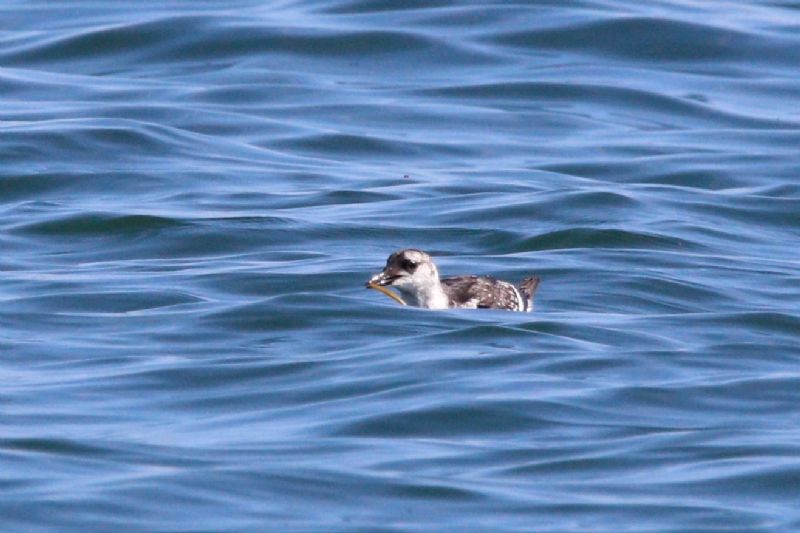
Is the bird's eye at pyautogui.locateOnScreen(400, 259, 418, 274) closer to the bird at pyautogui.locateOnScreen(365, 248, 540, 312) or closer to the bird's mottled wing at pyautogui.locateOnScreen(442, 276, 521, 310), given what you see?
the bird at pyautogui.locateOnScreen(365, 248, 540, 312)

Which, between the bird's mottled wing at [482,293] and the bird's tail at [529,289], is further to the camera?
the bird's tail at [529,289]

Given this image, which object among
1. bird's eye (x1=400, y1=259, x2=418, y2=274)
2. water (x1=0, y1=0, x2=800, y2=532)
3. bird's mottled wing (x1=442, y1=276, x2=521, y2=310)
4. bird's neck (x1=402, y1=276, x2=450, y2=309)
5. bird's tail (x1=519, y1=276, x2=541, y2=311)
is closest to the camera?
water (x1=0, y1=0, x2=800, y2=532)

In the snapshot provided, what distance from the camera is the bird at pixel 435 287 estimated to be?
12.9 metres

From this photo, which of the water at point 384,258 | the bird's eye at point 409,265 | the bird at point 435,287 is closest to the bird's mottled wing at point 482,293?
the bird at point 435,287

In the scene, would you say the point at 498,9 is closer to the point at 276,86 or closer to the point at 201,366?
the point at 276,86

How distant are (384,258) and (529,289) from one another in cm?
198

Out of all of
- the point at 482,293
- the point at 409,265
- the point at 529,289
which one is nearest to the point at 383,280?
the point at 409,265

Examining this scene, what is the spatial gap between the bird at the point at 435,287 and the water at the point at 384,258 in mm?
159

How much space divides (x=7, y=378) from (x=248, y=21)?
15.9m

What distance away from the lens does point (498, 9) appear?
2748cm

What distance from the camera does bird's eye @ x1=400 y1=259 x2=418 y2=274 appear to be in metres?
12.9

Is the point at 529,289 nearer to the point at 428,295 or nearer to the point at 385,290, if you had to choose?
the point at 428,295

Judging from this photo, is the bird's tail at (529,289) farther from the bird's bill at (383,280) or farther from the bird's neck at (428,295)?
the bird's bill at (383,280)

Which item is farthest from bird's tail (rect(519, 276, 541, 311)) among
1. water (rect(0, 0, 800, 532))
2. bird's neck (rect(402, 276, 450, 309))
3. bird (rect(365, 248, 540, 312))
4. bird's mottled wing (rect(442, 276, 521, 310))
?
bird's neck (rect(402, 276, 450, 309))
